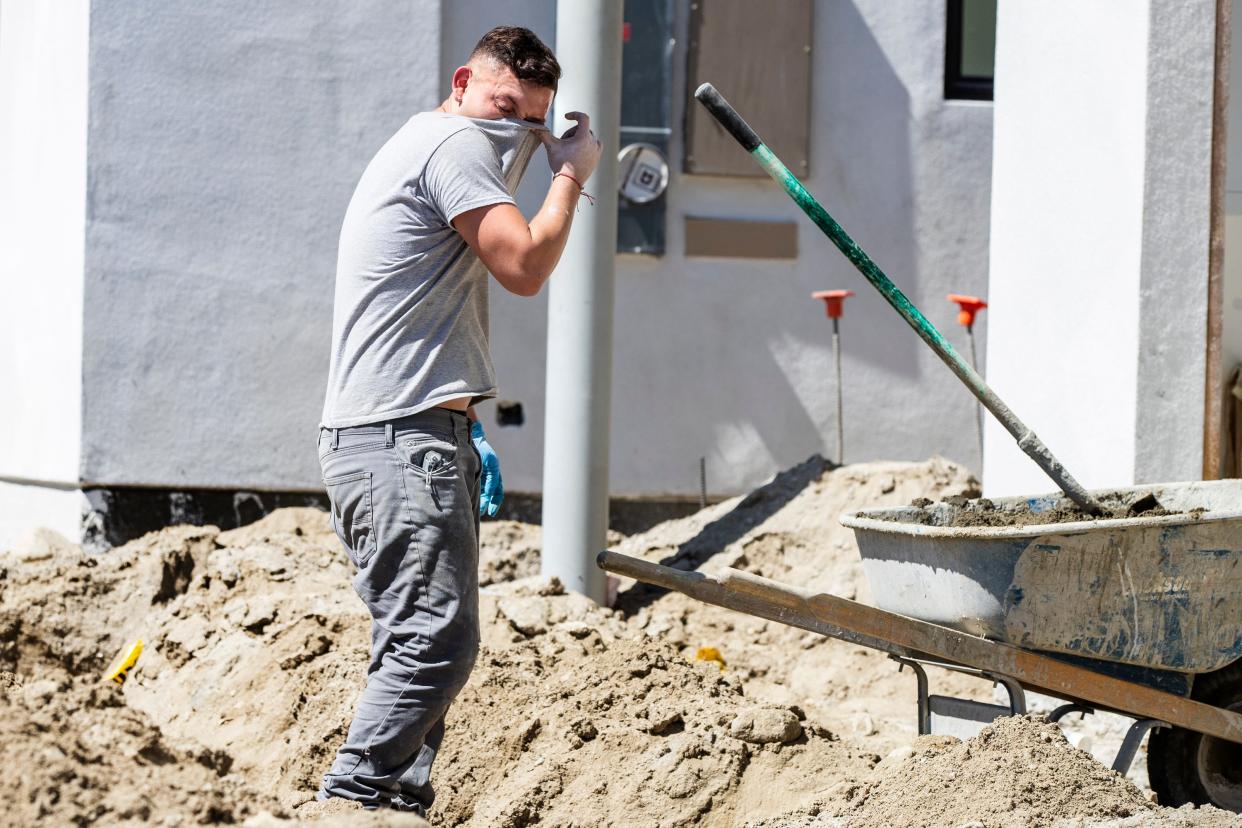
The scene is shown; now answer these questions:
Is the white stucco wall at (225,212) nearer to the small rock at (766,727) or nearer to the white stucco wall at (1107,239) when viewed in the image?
the white stucco wall at (1107,239)

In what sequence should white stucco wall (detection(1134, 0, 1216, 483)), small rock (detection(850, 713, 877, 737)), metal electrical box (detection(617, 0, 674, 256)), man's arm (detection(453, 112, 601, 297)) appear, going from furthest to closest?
metal electrical box (detection(617, 0, 674, 256)), small rock (detection(850, 713, 877, 737)), white stucco wall (detection(1134, 0, 1216, 483)), man's arm (detection(453, 112, 601, 297))

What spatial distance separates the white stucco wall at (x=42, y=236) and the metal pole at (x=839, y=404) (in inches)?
158

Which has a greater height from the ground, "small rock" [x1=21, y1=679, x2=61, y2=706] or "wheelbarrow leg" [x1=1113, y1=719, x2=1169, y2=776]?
"small rock" [x1=21, y1=679, x2=61, y2=706]

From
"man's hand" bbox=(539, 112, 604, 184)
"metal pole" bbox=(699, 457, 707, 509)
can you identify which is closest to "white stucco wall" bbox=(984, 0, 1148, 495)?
"man's hand" bbox=(539, 112, 604, 184)

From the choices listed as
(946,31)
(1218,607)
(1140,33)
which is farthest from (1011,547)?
(946,31)

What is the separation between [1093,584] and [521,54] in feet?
6.66

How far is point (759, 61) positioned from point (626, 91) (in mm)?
786

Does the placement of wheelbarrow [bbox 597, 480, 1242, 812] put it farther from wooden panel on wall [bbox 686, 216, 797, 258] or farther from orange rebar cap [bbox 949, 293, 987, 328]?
wooden panel on wall [bbox 686, 216, 797, 258]

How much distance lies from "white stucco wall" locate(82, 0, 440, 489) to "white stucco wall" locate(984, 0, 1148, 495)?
11.4 ft

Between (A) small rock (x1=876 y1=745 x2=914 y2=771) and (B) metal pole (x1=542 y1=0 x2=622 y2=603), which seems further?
(B) metal pole (x1=542 y1=0 x2=622 y2=603)

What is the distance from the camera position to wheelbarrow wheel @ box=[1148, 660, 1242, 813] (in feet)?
13.8

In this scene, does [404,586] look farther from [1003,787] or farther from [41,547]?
[41,547]

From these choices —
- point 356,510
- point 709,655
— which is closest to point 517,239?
point 356,510

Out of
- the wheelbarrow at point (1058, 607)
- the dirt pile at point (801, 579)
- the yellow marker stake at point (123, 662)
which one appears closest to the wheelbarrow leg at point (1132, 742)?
the wheelbarrow at point (1058, 607)
